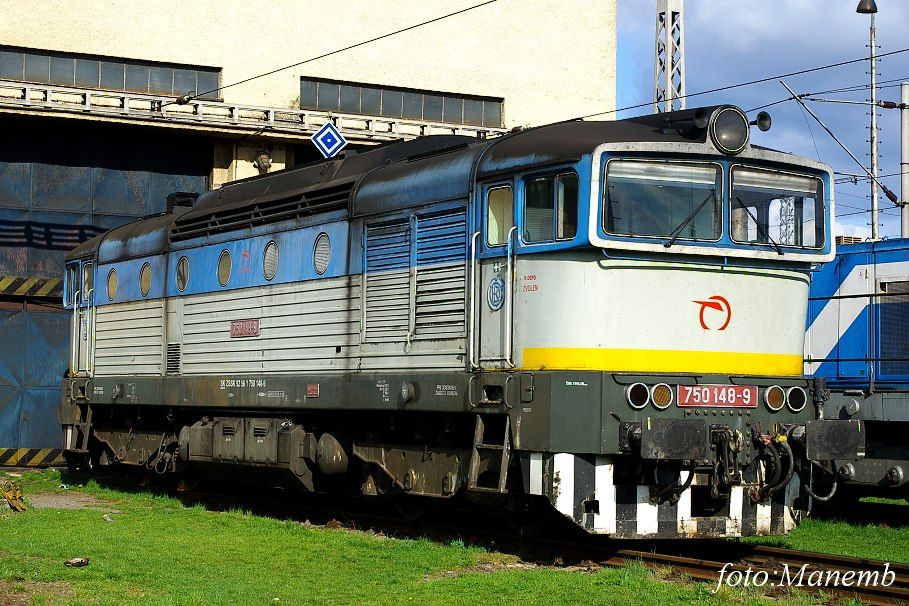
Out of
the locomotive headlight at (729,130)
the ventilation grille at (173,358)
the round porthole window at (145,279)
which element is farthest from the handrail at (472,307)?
the round porthole window at (145,279)

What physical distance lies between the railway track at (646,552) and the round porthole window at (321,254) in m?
3.17

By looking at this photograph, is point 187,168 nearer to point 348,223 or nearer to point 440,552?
point 348,223

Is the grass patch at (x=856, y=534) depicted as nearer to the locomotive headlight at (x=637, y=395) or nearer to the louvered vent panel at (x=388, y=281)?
the locomotive headlight at (x=637, y=395)

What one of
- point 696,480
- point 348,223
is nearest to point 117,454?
point 348,223

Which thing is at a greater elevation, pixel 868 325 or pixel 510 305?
pixel 868 325

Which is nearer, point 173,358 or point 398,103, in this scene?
point 173,358

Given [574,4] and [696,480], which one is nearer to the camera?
[696,480]

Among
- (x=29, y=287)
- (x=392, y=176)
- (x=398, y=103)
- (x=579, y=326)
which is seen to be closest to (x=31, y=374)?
(x=29, y=287)

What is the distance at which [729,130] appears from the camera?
42.2 ft

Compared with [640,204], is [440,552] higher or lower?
lower

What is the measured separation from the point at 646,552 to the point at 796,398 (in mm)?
2223

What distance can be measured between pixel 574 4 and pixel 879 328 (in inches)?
731

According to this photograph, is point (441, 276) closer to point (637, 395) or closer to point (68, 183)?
point (637, 395)

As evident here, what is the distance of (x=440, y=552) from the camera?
13062mm
